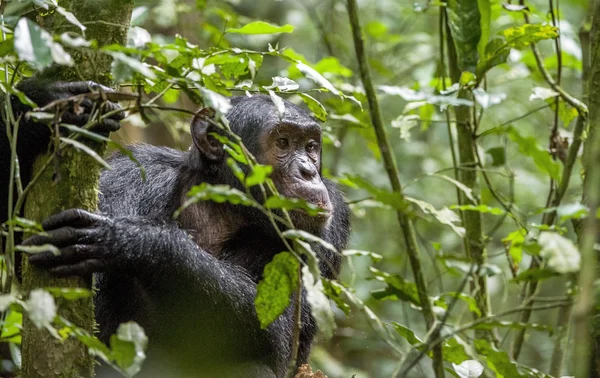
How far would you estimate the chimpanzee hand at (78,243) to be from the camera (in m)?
3.12

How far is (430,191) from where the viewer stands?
431 inches

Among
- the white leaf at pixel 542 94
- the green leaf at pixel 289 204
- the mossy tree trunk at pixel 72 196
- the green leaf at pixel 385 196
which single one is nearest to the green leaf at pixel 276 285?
the green leaf at pixel 289 204

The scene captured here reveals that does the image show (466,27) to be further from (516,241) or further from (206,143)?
(206,143)

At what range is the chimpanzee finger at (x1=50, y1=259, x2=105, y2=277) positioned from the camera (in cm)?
310

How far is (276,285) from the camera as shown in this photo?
2.84 metres

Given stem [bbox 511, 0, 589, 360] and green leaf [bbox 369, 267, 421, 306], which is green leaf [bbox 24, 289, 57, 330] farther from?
stem [bbox 511, 0, 589, 360]

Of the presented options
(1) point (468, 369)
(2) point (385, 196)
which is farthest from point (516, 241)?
(2) point (385, 196)

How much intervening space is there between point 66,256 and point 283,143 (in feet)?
6.32

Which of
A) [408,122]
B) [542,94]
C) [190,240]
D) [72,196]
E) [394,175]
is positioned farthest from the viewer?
[408,122]

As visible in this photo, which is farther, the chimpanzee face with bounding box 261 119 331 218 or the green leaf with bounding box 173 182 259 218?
the chimpanzee face with bounding box 261 119 331 218

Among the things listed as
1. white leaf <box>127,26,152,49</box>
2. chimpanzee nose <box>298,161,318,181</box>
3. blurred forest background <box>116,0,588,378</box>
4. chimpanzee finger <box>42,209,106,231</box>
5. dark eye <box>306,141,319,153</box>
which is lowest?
chimpanzee finger <box>42,209,106,231</box>

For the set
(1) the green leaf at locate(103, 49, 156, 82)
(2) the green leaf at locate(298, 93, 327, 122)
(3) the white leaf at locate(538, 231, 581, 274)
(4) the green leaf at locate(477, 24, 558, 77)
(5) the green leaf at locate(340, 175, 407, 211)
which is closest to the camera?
→ (3) the white leaf at locate(538, 231, 581, 274)

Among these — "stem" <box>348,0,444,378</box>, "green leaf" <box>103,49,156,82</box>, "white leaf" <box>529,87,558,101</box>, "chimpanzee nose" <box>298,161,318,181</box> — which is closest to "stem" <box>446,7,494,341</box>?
"white leaf" <box>529,87,558,101</box>

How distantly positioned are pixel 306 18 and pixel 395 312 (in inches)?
177
